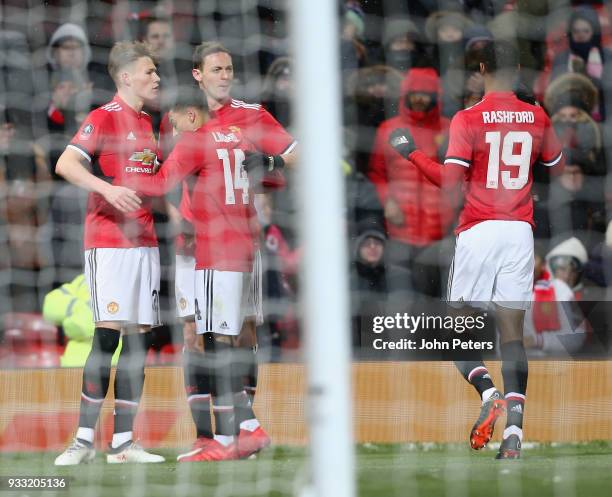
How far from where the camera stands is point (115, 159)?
3.69 m

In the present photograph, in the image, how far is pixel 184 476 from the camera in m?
3.33

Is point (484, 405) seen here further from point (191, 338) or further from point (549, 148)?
point (191, 338)

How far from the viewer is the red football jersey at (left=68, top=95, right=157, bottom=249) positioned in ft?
12.0

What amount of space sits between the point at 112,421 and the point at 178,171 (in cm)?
88

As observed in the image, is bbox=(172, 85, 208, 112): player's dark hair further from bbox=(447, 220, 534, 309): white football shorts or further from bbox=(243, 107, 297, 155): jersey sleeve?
bbox=(447, 220, 534, 309): white football shorts

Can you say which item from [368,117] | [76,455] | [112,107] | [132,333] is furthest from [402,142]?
[76,455]

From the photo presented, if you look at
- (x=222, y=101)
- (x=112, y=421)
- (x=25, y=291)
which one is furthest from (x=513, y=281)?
(x=25, y=291)

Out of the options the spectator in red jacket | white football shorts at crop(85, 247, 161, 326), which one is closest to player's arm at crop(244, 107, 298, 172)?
the spectator in red jacket

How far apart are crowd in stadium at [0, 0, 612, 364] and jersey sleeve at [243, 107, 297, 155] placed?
0.13 metres

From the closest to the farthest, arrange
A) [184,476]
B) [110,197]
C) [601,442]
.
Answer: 1. [184,476]
2. [110,197]
3. [601,442]

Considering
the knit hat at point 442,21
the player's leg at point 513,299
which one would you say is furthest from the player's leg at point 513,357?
the knit hat at point 442,21

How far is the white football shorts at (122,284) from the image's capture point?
12.0 ft

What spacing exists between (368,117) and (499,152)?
0.52 metres

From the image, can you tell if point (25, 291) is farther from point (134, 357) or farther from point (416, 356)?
point (416, 356)
